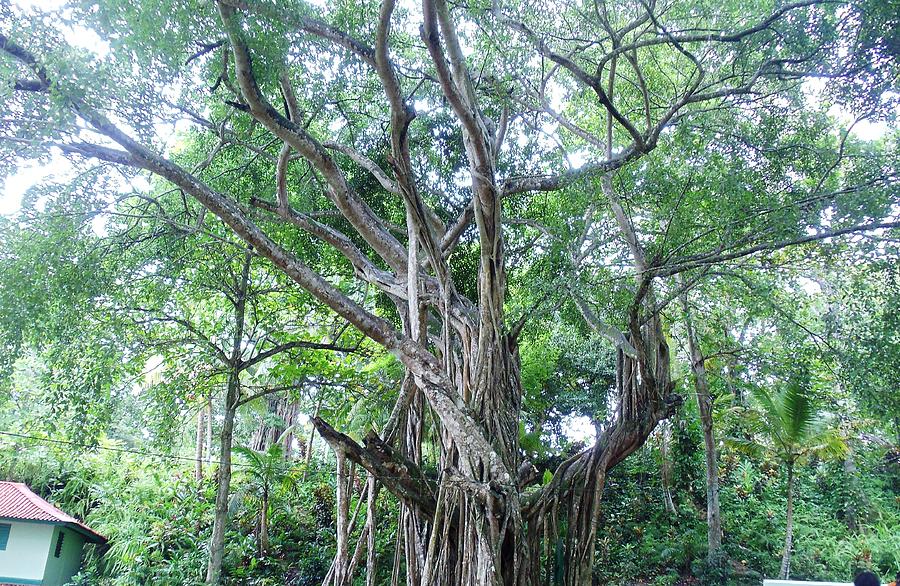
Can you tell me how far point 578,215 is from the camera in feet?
15.7

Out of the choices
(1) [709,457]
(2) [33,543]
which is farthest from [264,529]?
(1) [709,457]

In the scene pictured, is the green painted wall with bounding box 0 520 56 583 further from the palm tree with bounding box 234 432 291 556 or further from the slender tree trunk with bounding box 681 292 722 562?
the slender tree trunk with bounding box 681 292 722 562

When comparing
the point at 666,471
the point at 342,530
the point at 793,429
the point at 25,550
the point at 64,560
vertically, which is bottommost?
the point at 64,560

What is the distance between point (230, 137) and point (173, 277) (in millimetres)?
1284

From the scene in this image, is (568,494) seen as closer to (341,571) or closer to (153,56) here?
(341,571)

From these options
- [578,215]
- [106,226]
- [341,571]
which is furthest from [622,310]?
[106,226]

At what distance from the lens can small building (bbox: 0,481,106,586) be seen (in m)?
→ 7.09

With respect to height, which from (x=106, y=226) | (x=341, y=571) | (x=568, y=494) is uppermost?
(x=106, y=226)

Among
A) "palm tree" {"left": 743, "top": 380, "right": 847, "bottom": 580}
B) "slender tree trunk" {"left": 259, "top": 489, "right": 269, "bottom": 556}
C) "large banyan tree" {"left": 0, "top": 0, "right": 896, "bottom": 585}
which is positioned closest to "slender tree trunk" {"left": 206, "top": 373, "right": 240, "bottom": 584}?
"slender tree trunk" {"left": 259, "top": 489, "right": 269, "bottom": 556}

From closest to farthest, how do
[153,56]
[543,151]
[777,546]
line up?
[153,56], [543,151], [777,546]

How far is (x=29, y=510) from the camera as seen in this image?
722 cm

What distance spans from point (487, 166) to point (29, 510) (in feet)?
22.8

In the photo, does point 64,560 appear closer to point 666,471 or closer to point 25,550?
point 25,550

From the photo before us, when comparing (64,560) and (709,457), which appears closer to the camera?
(709,457)
